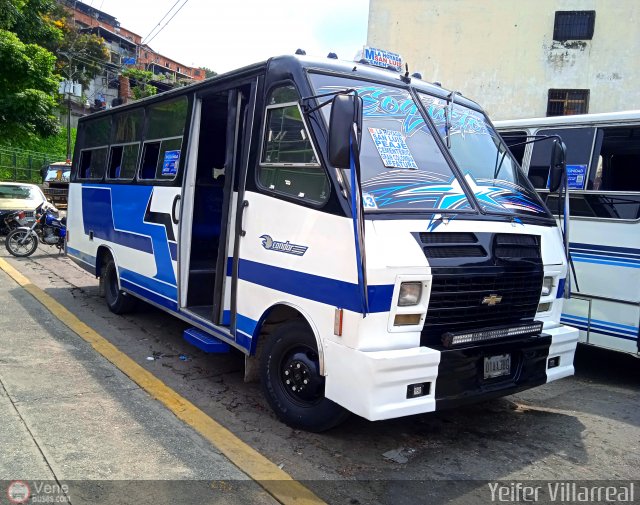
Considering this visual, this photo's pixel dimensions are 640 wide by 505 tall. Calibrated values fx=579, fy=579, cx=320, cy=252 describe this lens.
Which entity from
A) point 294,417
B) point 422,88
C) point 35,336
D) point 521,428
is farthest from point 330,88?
point 35,336

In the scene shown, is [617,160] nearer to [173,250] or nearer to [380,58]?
[380,58]

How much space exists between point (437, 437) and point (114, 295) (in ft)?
17.0

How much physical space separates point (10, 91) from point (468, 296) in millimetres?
17267

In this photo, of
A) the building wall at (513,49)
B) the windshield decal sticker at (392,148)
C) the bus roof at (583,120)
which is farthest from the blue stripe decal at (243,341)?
the building wall at (513,49)

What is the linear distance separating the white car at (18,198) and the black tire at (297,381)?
12135 mm

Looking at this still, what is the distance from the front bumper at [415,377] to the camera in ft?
11.5

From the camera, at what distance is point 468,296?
3975 millimetres

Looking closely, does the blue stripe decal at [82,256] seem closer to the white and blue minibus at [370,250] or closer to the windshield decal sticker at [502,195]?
the white and blue minibus at [370,250]

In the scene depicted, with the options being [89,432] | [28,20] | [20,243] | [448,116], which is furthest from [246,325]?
[28,20]

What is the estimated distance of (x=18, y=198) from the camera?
15297mm

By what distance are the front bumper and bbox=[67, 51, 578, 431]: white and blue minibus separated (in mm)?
11

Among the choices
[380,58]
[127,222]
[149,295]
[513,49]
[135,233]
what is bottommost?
[149,295]

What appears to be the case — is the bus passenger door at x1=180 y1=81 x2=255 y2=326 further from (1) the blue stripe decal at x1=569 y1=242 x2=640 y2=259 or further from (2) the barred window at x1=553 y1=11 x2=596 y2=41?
(2) the barred window at x1=553 y1=11 x2=596 y2=41

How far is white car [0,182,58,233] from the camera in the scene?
1490 centimetres
